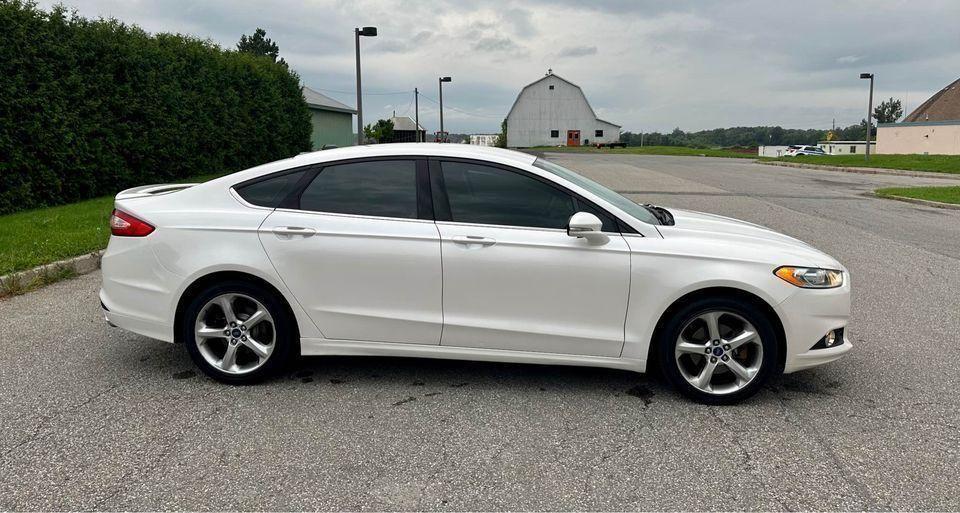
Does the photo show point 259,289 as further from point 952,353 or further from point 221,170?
point 221,170

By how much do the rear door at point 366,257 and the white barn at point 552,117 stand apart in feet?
252

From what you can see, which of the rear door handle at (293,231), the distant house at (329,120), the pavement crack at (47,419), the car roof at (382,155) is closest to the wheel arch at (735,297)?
the car roof at (382,155)

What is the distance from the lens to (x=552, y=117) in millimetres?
80375

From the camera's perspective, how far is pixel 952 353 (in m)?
4.90

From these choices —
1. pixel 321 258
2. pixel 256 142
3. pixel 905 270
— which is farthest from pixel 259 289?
pixel 256 142

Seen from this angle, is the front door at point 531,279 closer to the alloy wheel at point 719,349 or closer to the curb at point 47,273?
the alloy wheel at point 719,349

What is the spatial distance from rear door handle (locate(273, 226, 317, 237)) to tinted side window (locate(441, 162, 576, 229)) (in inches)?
35.2

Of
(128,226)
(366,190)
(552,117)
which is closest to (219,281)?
(128,226)

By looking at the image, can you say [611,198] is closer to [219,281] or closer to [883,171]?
[219,281]

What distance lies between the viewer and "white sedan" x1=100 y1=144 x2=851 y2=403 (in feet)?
12.7

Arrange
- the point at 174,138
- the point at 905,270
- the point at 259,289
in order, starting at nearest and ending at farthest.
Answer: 1. the point at 259,289
2. the point at 905,270
3. the point at 174,138

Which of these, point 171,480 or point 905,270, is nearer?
point 171,480

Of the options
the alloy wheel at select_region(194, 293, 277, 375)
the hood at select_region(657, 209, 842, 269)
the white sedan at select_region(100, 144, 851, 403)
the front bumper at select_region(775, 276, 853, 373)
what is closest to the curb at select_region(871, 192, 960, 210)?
the hood at select_region(657, 209, 842, 269)

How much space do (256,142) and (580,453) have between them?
1980 cm
